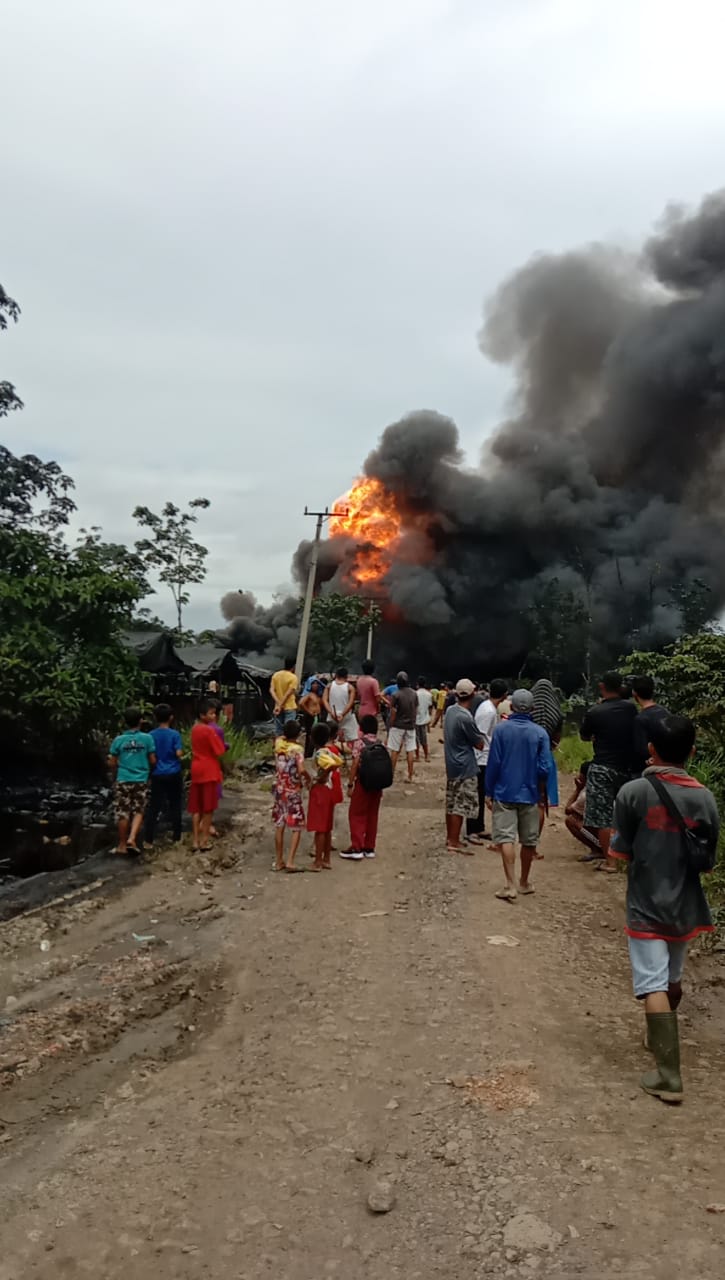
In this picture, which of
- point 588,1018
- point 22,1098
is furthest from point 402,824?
point 22,1098

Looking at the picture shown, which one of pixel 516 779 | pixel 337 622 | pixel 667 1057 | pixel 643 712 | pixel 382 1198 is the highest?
pixel 337 622

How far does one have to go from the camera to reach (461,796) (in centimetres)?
859

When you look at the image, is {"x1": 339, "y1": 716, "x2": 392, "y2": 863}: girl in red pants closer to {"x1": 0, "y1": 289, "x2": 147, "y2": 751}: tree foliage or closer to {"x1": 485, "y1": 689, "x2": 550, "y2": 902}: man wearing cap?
{"x1": 485, "y1": 689, "x2": 550, "y2": 902}: man wearing cap

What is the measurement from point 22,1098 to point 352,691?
26.7 ft

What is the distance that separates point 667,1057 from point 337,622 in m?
34.5

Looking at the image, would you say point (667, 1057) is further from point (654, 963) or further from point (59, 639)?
point (59, 639)

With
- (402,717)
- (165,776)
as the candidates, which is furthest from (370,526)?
(165,776)

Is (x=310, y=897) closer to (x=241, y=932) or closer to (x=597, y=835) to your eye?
Answer: (x=241, y=932)

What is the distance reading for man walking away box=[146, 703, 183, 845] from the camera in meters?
9.35

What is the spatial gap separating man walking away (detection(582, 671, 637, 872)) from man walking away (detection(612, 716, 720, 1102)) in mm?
3304

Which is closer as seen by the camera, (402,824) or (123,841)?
(123,841)

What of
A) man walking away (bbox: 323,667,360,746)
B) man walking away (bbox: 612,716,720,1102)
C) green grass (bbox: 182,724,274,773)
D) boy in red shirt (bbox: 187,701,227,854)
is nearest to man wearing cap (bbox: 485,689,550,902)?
man walking away (bbox: 612,716,720,1102)

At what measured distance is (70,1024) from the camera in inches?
198

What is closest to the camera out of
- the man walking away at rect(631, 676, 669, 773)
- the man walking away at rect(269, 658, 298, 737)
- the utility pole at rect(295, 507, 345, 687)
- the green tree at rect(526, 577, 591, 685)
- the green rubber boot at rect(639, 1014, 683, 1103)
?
the green rubber boot at rect(639, 1014, 683, 1103)
